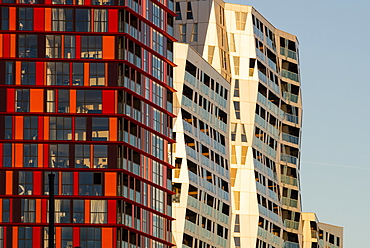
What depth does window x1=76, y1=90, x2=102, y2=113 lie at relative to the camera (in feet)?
416

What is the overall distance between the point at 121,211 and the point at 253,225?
54095mm

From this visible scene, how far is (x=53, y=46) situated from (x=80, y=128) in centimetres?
908

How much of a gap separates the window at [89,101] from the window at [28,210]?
35.0ft

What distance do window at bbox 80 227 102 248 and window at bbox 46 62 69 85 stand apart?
50.6 feet

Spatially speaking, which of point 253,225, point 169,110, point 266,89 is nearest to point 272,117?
point 266,89

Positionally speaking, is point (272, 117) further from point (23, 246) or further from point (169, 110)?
point (23, 246)

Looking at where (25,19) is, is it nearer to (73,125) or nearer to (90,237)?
(73,125)

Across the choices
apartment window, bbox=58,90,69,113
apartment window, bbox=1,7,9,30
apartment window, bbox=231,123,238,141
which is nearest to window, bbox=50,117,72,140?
apartment window, bbox=58,90,69,113

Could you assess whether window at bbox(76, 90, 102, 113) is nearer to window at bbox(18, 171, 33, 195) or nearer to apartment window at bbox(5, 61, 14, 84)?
apartment window at bbox(5, 61, 14, 84)

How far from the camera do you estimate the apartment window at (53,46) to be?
127 meters

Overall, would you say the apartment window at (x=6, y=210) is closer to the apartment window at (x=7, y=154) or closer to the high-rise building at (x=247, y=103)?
the apartment window at (x=7, y=154)

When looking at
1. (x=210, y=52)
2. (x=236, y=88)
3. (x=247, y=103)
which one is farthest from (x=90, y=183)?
(x=247, y=103)

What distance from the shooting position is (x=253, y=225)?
177625mm

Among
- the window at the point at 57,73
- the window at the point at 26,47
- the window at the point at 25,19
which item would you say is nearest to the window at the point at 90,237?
the window at the point at 57,73
